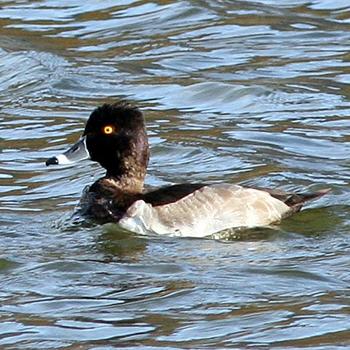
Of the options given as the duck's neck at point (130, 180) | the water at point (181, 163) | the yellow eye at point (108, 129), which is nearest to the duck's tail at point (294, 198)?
the water at point (181, 163)

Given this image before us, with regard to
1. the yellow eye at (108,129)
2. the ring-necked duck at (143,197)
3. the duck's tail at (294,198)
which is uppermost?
the yellow eye at (108,129)

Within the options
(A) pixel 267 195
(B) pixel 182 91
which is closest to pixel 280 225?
(A) pixel 267 195

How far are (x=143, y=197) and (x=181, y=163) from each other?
225 cm

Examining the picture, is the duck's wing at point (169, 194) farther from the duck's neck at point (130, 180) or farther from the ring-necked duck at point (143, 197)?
the duck's neck at point (130, 180)

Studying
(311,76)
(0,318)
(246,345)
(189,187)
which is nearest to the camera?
(246,345)

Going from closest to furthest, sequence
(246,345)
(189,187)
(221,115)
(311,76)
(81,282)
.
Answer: (246,345)
(81,282)
(189,187)
(221,115)
(311,76)

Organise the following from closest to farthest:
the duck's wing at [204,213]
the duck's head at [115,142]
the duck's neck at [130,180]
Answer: the duck's wing at [204,213], the duck's head at [115,142], the duck's neck at [130,180]

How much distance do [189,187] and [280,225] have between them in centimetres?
76

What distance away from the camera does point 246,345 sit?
9.26m

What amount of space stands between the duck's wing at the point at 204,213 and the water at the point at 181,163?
0.12 metres

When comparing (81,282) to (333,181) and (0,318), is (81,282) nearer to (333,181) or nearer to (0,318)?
(0,318)

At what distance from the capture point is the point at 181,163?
47.6 ft

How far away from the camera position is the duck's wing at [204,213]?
12.1 metres

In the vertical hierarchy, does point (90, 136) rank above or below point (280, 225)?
above
